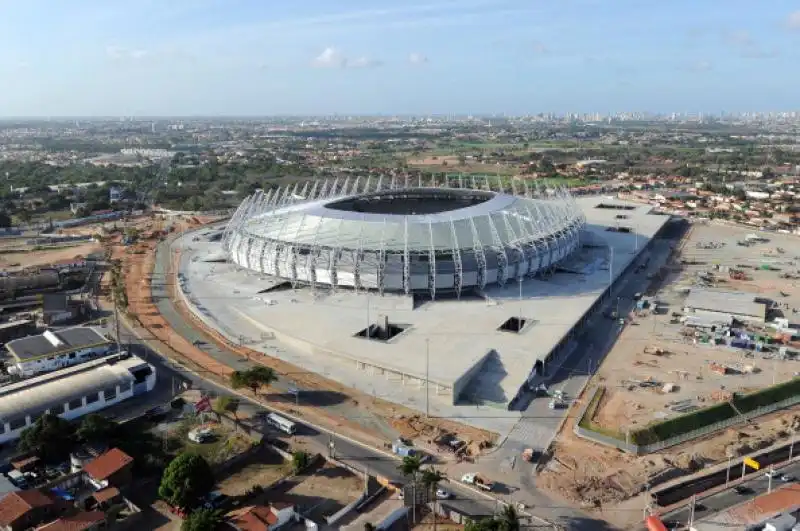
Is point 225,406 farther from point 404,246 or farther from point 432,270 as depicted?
point 404,246

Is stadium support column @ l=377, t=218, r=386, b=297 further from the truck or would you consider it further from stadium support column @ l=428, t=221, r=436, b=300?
the truck

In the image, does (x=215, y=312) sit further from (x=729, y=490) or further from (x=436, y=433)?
(x=729, y=490)

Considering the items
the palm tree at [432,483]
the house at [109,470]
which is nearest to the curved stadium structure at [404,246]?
the palm tree at [432,483]

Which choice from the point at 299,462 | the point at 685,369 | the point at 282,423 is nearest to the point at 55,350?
the point at 282,423

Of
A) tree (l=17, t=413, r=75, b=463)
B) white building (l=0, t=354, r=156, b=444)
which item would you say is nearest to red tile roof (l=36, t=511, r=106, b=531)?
tree (l=17, t=413, r=75, b=463)

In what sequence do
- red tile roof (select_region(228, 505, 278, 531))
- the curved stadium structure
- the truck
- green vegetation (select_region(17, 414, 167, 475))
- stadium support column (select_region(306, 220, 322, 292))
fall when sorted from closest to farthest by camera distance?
red tile roof (select_region(228, 505, 278, 531))
the truck
green vegetation (select_region(17, 414, 167, 475))
the curved stadium structure
stadium support column (select_region(306, 220, 322, 292))

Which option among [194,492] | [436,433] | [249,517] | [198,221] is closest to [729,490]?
[436,433]
